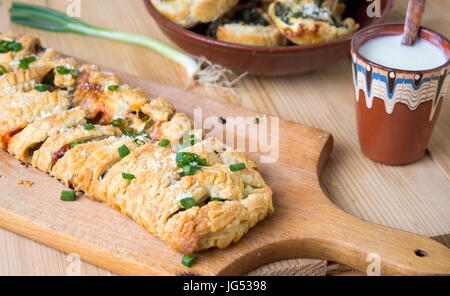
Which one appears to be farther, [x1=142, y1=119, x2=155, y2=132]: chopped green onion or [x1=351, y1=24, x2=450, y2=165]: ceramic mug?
[x1=142, y1=119, x2=155, y2=132]: chopped green onion

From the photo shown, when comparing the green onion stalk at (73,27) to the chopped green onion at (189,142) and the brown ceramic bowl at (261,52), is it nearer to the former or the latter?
the brown ceramic bowl at (261,52)

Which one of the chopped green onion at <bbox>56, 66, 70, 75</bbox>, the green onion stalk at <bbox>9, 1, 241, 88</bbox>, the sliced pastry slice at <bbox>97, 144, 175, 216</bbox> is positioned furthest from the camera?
the green onion stalk at <bbox>9, 1, 241, 88</bbox>

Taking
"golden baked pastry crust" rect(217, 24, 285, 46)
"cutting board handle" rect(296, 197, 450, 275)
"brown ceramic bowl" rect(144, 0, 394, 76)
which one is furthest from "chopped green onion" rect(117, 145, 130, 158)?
"golden baked pastry crust" rect(217, 24, 285, 46)

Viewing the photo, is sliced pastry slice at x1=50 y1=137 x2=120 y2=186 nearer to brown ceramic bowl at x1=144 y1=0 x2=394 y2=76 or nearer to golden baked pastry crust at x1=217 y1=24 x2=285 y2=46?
brown ceramic bowl at x1=144 y1=0 x2=394 y2=76

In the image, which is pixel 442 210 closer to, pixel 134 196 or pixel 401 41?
pixel 401 41

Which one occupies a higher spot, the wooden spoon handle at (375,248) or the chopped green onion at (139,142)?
the chopped green onion at (139,142)

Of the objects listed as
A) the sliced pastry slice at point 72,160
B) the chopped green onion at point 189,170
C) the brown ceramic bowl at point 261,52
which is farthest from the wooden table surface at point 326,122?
the chopped green onion at point 189,170

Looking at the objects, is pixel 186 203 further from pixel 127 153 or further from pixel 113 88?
pixel 113 88
